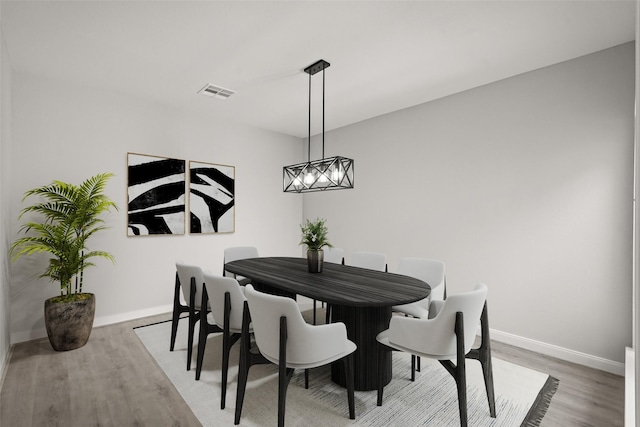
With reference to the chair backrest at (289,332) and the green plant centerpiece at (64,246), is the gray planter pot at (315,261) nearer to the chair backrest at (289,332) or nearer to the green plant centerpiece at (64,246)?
the chair backrest at (289,332)

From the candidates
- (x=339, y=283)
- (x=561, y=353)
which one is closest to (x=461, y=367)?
(x=339, y=283)

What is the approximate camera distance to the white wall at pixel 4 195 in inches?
101

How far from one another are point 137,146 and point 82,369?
2.52 meters

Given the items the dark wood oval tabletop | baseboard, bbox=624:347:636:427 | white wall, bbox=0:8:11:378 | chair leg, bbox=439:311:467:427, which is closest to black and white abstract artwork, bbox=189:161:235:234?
the dark wood oval tabletop

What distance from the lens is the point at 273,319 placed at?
1718mm

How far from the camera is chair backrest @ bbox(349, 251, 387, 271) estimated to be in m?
3.36

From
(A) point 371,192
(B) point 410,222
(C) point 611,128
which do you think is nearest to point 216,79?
(A) point 371,192

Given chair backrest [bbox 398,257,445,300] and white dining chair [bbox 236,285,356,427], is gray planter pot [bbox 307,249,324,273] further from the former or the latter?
white dining chair [bbox 236,285,356,427]

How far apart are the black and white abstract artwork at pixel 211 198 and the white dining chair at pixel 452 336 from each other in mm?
3306

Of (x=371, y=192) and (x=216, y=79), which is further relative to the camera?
(x=371, y=192)

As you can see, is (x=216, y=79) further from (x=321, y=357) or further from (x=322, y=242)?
(x=321, y=357)

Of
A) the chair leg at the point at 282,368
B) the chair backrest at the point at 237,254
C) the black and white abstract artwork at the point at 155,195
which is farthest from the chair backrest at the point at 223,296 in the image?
the black and white abstract artwork at the point at 155,195

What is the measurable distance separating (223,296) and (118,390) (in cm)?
113

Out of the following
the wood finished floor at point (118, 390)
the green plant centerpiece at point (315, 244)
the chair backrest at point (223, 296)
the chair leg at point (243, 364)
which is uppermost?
the green plant centerpiece at point (315, 244)
